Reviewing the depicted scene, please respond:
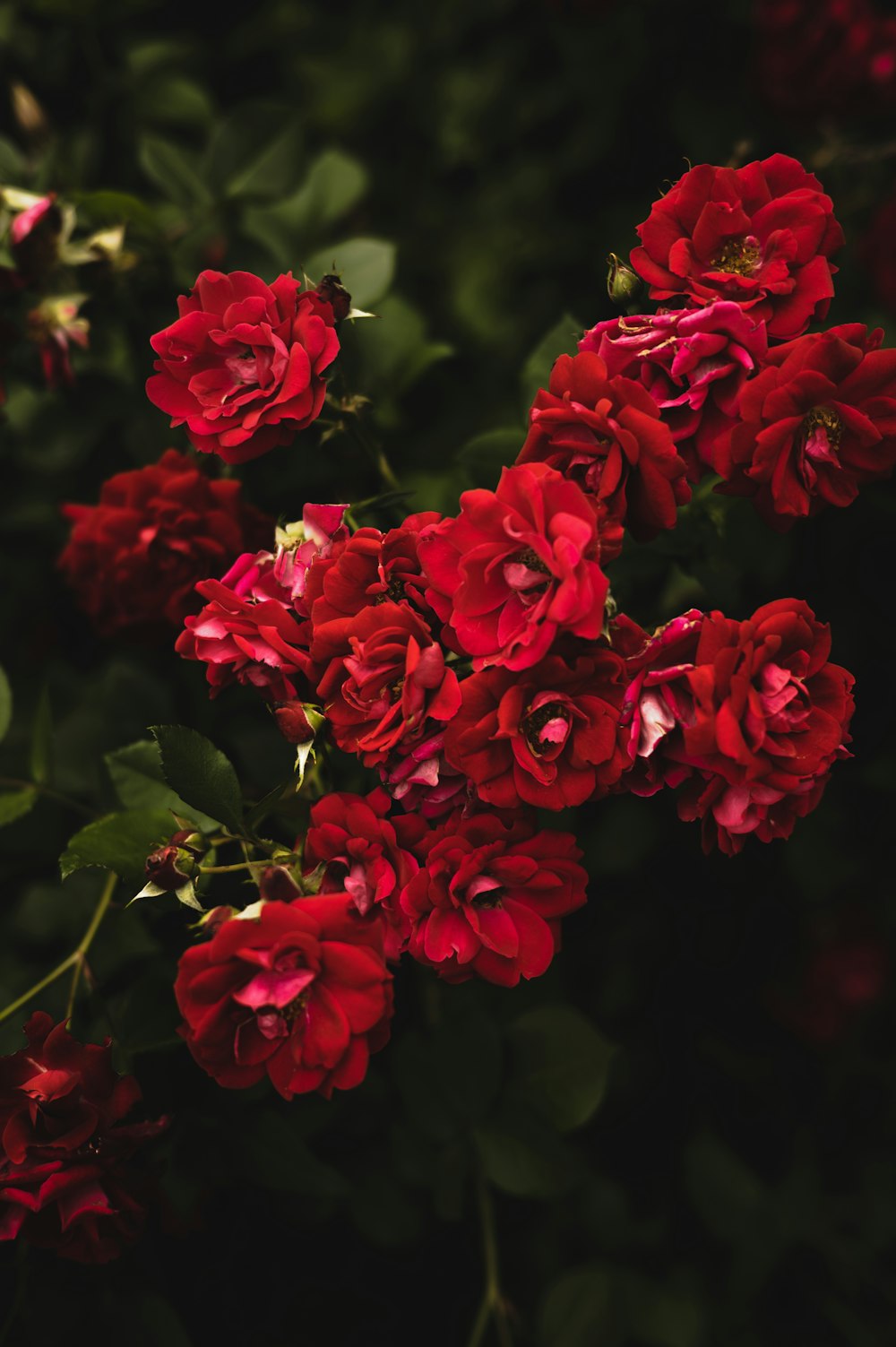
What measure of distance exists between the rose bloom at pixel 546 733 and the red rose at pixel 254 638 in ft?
0.60

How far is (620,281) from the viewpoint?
3.72ft

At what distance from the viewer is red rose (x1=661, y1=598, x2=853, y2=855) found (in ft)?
3.09

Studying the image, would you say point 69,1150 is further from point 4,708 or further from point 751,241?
point 751,241

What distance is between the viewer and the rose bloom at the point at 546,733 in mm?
954

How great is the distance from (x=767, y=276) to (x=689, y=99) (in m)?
1.33

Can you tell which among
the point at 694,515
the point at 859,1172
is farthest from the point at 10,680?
the point at 859,1172

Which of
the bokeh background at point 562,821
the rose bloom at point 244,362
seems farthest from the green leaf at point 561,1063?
the rose bloom at point 244,362

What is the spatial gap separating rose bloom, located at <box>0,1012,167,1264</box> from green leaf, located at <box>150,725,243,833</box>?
29cm

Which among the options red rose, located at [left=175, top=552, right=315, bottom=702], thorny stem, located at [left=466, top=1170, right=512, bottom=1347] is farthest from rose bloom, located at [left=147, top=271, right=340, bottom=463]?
thorny stem, located at [left=466, top=1170, right=512, bottom=1347]

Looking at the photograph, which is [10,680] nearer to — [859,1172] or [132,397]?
[132,397]

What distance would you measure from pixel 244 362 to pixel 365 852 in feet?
1.79

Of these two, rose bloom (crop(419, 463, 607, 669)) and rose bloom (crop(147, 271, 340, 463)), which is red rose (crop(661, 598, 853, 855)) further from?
rose bloom (crop(147, 271, 340, 463))

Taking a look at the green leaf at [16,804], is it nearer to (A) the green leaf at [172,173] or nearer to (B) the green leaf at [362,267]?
(B) the green leaf at [362,267]

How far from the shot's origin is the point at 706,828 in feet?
3.47
